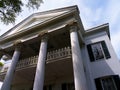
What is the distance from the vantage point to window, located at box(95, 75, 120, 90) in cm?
817

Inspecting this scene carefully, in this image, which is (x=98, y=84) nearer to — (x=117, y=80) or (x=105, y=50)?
(x=117, y=80)

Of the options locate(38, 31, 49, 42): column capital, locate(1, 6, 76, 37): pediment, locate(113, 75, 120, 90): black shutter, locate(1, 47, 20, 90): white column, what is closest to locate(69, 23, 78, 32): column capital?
locate(38, 31, 49, 42): column capital

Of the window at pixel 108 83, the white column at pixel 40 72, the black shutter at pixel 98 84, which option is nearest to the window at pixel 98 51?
the window at pixel 108 83

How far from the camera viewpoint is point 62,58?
8.97 m

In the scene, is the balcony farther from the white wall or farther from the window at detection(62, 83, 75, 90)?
the window at detection(62, 83, 75, 90)

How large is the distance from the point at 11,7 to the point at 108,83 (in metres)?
9.19

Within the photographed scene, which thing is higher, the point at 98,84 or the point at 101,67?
the point at 101,67

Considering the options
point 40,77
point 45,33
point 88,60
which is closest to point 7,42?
point 45,33

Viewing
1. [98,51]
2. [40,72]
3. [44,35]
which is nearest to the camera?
[40,72]

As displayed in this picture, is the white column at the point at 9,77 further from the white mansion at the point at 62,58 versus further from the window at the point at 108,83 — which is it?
the window at the point at 108,83

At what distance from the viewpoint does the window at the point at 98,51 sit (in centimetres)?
1001

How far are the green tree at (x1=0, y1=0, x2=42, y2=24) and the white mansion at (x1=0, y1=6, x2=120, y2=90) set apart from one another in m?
2.24

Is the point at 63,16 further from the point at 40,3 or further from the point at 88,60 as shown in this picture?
the point at 88,60

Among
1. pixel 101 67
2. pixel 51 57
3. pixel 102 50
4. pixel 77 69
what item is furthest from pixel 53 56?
pixel 102 50
